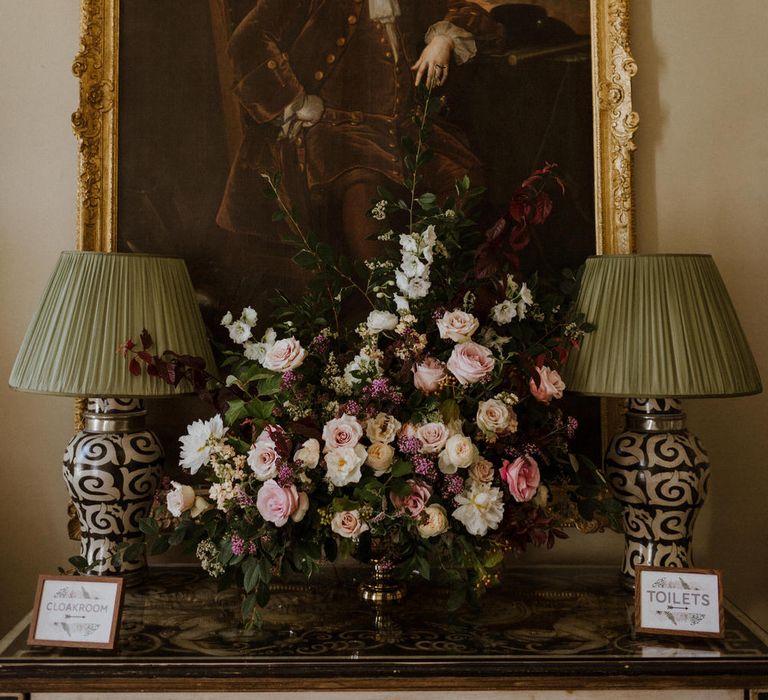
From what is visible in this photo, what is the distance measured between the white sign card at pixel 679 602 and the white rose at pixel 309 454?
66 cm

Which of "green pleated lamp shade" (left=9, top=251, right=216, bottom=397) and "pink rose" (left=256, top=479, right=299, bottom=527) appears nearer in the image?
"pink rose" (left=256, top=479, right=299, bottom=527)

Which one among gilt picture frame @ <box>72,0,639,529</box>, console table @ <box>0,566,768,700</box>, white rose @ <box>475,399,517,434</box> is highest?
gilt picture frame @ <box>72,0,639,529</box>

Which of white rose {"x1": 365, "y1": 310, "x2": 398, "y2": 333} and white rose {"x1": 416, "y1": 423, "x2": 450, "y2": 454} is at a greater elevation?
white rose {"x1": 365, "y1": 310, "x2": 398, "y2": 333}

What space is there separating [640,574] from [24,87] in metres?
1.88

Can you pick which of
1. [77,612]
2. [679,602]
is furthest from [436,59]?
[77,612]

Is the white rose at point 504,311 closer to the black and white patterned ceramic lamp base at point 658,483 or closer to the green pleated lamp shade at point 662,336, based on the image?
the green pleated lamp shade at point 662,336

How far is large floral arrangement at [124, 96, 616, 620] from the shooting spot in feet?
4.43

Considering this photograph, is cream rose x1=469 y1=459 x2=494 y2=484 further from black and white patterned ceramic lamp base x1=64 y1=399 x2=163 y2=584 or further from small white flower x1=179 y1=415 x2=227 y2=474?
black and white patterned ceramic lamp base x1=64 y1=399 x2=163 y2=584

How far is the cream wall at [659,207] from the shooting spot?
189cm

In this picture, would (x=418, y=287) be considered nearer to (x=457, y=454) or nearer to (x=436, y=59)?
(x=457, y=454)

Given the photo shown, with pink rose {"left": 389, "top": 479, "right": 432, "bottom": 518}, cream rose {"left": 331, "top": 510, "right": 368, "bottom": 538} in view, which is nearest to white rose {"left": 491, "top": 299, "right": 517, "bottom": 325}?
pink rose {"left": 389, "top": 479, "right": 432, "bottom": 518}

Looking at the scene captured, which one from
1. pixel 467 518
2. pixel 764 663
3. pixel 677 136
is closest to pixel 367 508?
pixel 467 518

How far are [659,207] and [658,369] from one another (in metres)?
0.61

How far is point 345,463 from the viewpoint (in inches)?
52.1
